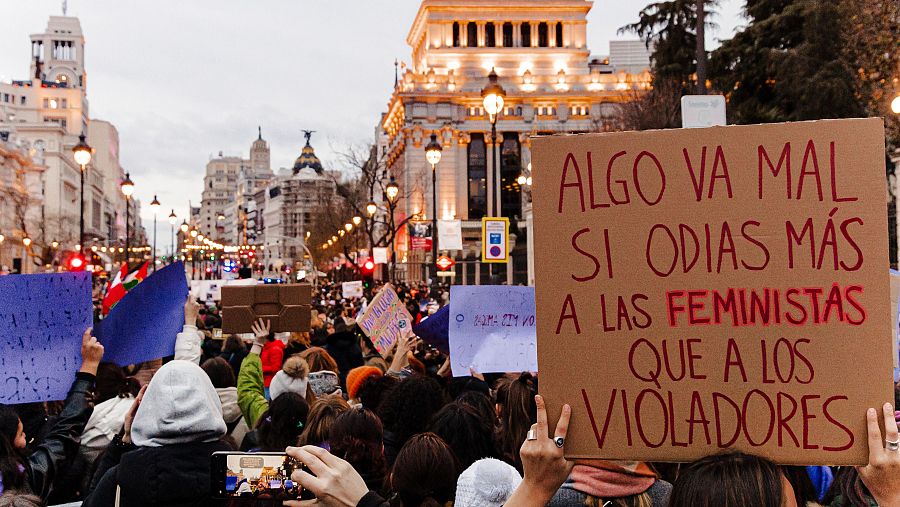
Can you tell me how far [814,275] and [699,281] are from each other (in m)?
0.34

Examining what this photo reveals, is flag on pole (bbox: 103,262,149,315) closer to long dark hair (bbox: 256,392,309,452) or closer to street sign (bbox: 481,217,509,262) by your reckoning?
long dark hair (bbox: 256,392,309,452)

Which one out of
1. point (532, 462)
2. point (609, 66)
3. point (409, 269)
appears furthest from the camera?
point (609, 66)

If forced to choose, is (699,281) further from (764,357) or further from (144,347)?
(144,347)

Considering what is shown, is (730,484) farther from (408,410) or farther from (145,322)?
(145,322)

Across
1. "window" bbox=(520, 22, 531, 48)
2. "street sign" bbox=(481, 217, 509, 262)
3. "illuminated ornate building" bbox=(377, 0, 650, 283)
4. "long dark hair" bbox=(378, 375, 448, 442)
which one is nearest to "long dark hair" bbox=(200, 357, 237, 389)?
"long dark hair" bbox=(378, 375, 448, 442)

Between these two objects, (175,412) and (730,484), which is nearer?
(730,484)

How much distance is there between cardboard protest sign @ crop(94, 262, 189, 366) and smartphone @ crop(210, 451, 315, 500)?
102 inches

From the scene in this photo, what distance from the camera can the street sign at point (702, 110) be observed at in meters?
9.99

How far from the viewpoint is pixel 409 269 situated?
82.3 meters

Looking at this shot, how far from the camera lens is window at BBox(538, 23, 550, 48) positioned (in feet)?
301

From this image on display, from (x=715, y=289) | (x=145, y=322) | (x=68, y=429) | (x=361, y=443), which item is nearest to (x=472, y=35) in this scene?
(x=145, y=322)

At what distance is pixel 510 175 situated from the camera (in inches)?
3440

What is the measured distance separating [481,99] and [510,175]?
303 inches

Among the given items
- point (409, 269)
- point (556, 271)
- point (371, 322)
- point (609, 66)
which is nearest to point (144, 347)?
point (556, 271)
